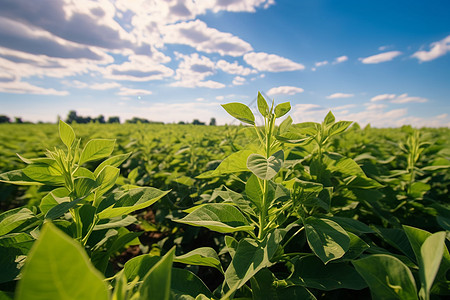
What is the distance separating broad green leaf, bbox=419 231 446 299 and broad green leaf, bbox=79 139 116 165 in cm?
146

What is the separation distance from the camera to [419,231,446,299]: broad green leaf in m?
0.73

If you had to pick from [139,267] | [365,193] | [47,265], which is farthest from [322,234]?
[47,265]

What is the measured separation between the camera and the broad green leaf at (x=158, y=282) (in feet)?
1.79

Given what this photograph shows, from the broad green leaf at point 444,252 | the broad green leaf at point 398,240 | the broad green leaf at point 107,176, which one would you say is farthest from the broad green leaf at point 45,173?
the broad green leaf at point 398,240

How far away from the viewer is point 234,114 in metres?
1.33

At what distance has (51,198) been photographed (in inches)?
49.5

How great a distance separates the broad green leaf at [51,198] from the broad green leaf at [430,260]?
1.49 meters

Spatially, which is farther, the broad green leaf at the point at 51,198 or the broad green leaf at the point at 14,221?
the broad green leaf at the point at 51,198

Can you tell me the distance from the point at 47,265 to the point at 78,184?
2.82ft

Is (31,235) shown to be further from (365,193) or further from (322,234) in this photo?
(365,193)

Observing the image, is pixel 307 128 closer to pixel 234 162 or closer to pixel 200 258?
pixel 234 162

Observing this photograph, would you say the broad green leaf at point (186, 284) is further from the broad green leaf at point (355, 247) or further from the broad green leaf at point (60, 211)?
the broad green leaf at point (355, 247)

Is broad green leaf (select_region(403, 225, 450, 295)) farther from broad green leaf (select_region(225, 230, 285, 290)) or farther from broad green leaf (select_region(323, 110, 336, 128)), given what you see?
broad green leaf (select_region(323, 110, 336, 128))

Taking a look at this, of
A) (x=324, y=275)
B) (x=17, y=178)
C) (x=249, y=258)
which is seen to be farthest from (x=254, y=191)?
(x=17, y=178)
